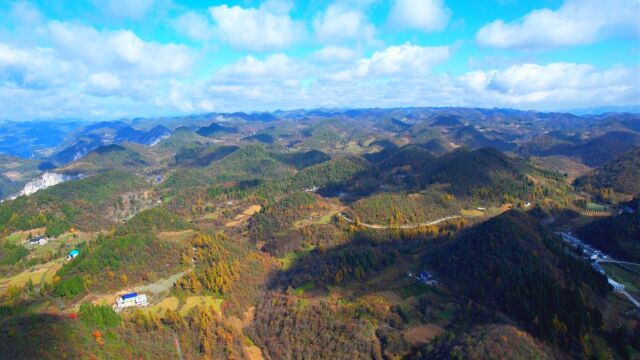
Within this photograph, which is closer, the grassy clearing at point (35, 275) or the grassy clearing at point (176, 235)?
the grassy clearing at point (35, 275)

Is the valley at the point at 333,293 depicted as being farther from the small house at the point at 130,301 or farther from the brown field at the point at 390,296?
the small house at the point at 130,301

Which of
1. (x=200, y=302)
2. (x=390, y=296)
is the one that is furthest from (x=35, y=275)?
(x=390, y=296)

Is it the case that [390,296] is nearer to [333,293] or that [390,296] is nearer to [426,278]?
[426,278]

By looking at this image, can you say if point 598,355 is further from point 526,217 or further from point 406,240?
point 406,240

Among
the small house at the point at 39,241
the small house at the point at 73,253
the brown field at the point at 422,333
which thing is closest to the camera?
Answer: the brown field at the point at 422,333

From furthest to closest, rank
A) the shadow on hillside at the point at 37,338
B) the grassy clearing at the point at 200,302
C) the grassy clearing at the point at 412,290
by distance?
the grassy clearing at the point at 412,290
the grassy clearing at the point at 200,302
the shadow on hillside at the point at 37,338

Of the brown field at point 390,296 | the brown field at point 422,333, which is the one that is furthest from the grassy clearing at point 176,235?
the brown field at point 422,333
